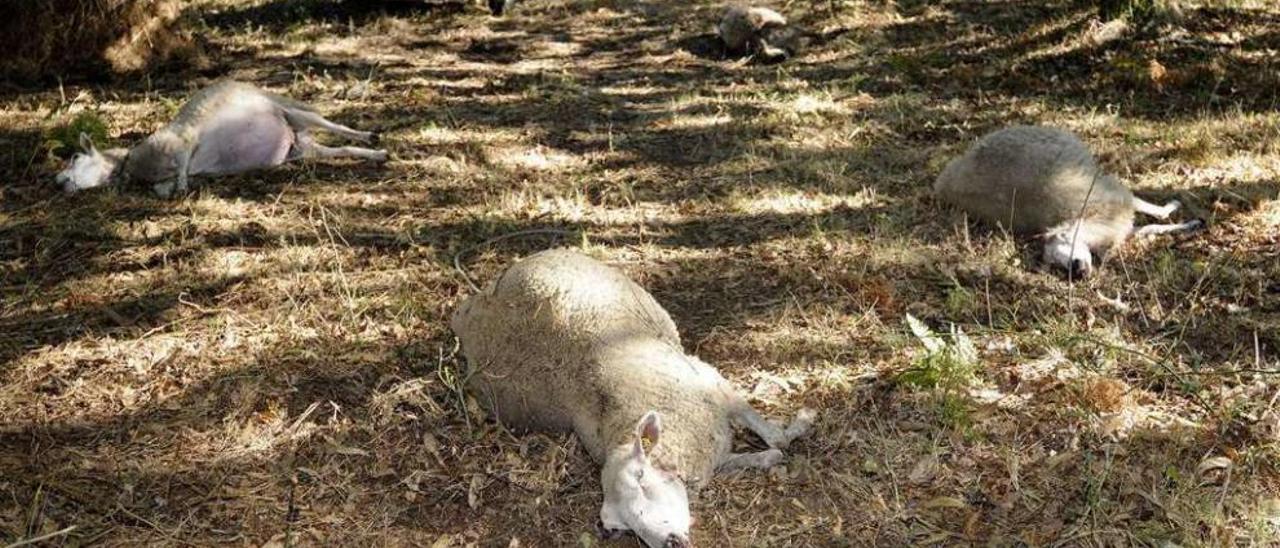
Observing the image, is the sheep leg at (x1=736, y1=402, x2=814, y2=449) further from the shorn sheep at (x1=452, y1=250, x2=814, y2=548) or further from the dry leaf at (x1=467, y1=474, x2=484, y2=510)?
the dry leaf at (x1=467, y1=474, x2=484, y2=510)

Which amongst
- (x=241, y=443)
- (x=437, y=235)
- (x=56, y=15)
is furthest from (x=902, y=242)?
(x=56, y=15)

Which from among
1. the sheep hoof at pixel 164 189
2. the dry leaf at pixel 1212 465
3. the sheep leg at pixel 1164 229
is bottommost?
the sheep hoof at pixel 164 189

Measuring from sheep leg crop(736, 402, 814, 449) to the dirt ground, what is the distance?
0.32ft

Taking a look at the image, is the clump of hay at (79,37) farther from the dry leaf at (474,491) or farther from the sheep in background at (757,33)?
the dry leaf at (474,491)

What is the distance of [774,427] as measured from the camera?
3959mm

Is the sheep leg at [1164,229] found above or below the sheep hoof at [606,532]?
above

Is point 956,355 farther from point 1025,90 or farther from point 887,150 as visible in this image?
point 1025,90

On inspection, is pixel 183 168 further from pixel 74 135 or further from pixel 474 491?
pixel 474 491

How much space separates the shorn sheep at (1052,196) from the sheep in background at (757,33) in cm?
336

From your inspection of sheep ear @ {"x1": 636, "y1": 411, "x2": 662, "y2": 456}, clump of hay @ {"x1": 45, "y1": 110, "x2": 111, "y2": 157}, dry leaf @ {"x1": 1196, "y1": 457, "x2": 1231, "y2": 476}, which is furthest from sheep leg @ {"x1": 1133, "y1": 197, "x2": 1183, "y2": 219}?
clump of hay @ {"x1": 45, "y1": 110, "x2": 111, "y2": 157}

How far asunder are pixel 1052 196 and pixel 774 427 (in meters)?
2.24

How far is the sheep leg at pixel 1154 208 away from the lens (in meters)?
5.34

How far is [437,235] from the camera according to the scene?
5.68m

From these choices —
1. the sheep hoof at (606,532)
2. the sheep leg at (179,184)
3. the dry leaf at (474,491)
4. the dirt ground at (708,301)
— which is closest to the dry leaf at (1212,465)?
the dirt ground at (708,301)
